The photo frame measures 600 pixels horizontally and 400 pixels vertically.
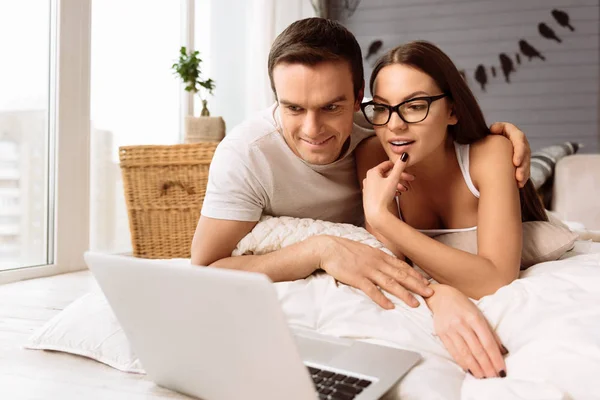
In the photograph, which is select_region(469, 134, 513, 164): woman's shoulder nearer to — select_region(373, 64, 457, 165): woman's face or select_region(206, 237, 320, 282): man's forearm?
select_region(373, 64, 457, 165): woman's face

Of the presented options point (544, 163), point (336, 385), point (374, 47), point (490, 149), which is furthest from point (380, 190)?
point (374, 47)

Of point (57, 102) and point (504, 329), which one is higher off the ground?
point (57, 102)

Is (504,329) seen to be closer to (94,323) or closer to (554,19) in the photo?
(94,323)

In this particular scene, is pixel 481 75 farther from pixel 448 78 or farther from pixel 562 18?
pixel 448 78

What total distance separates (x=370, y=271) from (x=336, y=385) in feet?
1.21

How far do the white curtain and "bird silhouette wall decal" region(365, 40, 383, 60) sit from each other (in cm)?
90

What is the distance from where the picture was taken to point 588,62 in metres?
3.84

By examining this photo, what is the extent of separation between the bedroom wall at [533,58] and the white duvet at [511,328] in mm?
2849

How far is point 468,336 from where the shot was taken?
955 mm

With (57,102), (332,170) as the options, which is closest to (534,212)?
(332,170)

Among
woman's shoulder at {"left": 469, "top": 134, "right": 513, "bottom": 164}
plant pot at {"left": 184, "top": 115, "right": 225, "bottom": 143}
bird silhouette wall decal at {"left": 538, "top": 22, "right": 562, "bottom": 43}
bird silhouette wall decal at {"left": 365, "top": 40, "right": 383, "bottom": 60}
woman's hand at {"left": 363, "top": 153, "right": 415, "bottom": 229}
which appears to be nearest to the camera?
woman's hand at {"left": 363, "top": 153, "right": 415, "bottom": 229}

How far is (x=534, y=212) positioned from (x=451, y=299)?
573 millimetres

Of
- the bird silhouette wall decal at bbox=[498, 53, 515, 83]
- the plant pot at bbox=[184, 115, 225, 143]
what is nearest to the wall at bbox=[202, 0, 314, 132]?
the plant pot at bbox=[184, 115, 225, 143]

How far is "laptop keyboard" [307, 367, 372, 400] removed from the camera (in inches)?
31.0
